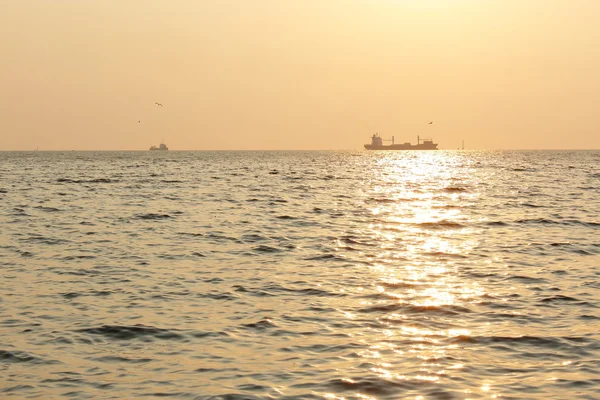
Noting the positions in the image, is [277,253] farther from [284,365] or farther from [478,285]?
[284,365]

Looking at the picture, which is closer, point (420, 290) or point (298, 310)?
point (298, 310)

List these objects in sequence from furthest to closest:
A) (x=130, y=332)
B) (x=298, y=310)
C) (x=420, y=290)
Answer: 1. (x=420, y=290)
2. (x=298, y=310)
3. (x=130, y=332)

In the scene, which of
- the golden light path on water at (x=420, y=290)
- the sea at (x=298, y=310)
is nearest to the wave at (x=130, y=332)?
the sea at (x=298, y=310)

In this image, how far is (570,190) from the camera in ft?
174

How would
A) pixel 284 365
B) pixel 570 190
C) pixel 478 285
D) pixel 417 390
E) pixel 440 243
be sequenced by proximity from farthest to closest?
pixel 570 190, pixel 440 243, pixel 478 285, pixel 284 365, pixel 417 390

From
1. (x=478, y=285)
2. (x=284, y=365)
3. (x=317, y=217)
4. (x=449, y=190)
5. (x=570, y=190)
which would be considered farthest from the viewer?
(x=449, y=190)

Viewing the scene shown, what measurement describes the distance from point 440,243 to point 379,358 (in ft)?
46.4

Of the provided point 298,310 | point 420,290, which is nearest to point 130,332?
point 298,310

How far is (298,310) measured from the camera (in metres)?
15.0

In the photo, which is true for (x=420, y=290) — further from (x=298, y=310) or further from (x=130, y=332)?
(x=130, y=332)

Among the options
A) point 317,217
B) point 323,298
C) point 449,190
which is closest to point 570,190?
point 449,190

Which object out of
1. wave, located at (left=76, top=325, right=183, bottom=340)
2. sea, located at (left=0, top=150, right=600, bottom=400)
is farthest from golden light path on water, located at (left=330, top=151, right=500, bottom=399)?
wave, located at (left=76, top=325, right=183, bottom=340)

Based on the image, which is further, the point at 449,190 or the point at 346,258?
the point at 449,190

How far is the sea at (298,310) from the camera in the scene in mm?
10672
